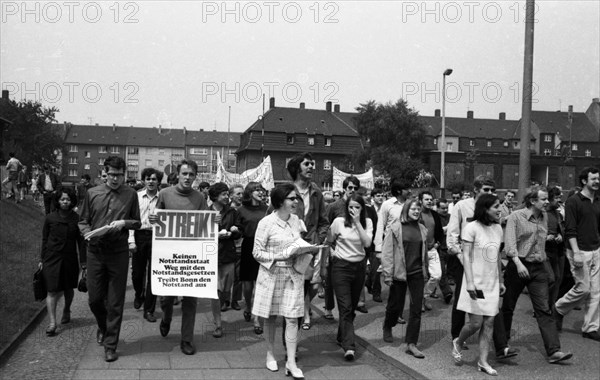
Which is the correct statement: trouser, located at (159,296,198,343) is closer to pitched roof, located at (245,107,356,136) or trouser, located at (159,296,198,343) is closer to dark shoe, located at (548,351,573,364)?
dark shoe, located at (548,351,573,364)

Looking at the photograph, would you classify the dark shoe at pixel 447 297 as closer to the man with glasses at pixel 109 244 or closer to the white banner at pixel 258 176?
the man with glasses at pixel 109 244

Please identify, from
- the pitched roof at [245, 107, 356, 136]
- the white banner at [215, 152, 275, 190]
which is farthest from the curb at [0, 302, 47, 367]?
the pitched roof at [245, 107, 356, 136]

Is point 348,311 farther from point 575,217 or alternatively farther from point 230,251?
point 575,217

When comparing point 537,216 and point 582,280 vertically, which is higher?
point 537,216

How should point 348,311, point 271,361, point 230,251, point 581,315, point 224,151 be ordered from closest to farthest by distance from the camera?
1. point 271,361
2. point 348,311
3. point 230,251
4. point 581,315
5. point 224,151

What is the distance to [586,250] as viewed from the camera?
840cm

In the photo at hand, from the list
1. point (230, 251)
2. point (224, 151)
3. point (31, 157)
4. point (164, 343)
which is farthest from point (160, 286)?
point (224, 151)

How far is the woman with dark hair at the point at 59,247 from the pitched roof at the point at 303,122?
76949 millimetres

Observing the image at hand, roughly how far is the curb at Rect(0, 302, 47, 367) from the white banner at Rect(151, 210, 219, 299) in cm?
170

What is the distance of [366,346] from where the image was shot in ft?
27.0

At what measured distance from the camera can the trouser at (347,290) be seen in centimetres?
746

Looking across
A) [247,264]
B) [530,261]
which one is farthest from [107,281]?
[530,261]

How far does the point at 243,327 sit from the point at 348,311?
7.14 ft

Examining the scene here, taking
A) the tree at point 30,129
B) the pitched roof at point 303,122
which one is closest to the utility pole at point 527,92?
the tree at point 30,129
